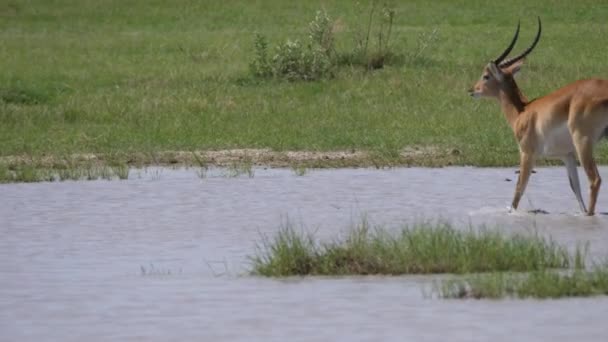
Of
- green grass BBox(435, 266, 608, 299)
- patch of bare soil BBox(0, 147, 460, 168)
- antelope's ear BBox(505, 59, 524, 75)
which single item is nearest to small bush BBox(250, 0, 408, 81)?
patch of bare soil BBox(0, 147, 460, 168)

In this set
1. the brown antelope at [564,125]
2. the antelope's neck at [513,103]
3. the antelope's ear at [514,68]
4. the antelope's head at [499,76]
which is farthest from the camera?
the antelope's ear at [514,68]

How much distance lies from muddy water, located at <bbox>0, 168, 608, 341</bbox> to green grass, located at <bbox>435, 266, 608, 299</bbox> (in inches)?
3.3

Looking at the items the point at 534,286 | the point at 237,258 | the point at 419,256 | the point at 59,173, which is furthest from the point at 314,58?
the point at 534,286

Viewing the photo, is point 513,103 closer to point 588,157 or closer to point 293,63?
point 588,157

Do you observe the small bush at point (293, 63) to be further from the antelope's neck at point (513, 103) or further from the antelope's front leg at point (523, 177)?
the antelope's front leg at point (523, 177)

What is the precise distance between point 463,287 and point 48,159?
7.11m

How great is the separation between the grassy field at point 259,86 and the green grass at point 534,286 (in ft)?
19.4

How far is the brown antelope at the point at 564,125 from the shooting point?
10305 mm

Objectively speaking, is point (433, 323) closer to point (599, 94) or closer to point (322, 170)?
point (599, 94)

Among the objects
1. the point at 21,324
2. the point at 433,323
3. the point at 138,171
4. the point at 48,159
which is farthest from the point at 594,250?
the point at 48,159

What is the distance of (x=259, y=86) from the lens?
17.9 metres

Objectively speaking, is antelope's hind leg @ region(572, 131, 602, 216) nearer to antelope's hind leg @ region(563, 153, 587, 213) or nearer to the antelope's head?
antelope's hind leg @ region(563, 153, 587, 213)

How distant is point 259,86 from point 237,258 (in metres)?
9.06

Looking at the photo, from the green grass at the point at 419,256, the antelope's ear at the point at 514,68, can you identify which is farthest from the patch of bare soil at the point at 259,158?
the green grass at the point at 419,256
